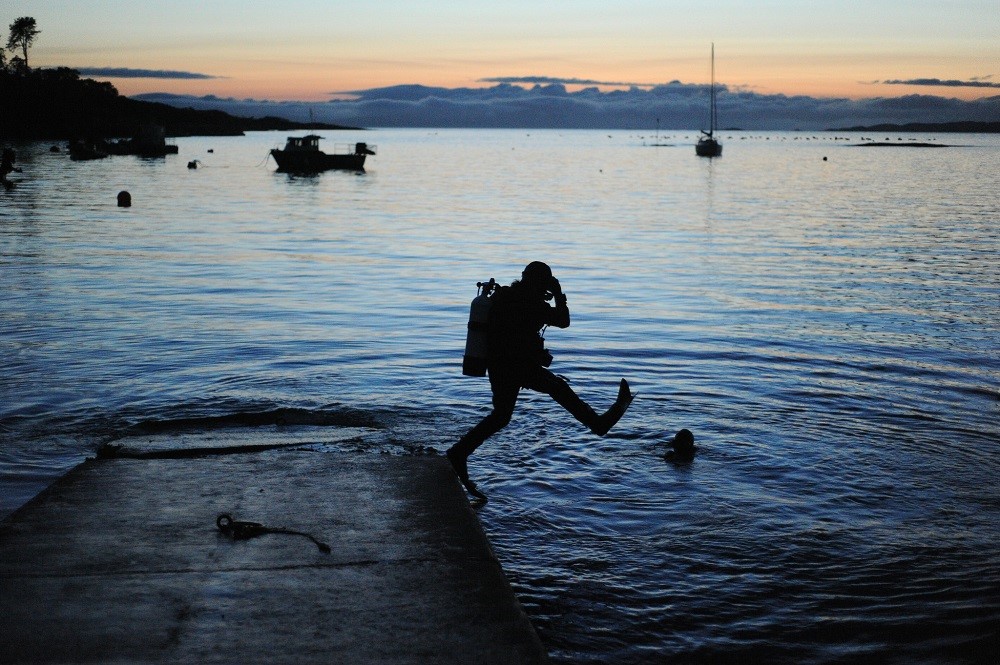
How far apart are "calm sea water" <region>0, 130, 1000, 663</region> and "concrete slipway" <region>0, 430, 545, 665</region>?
0.84 metres

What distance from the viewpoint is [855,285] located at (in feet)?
68.4

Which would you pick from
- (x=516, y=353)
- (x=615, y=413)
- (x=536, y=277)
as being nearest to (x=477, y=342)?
(x=516, y=353)

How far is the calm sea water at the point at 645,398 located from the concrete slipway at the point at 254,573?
836 millimetres

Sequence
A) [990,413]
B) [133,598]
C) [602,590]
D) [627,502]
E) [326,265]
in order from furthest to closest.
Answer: [326,265] → [990,413] → [627,502] → [602,590] → [133,598]

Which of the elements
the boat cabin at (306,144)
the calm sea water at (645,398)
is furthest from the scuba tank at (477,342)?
the boat cabin at (306,144)

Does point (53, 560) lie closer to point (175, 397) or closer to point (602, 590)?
point (602, 590)

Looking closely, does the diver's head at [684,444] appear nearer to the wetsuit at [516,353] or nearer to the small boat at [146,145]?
the wetsuit at [516,353]

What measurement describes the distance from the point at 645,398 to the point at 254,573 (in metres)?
7.11

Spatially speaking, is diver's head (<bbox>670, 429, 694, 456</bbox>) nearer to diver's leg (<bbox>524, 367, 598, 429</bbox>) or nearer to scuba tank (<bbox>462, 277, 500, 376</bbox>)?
diver's leg (<bbox>524, 367, 598, 429</bbox>)

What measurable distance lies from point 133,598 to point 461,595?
5.14ft

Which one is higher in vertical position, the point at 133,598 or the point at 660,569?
the point at 133,598

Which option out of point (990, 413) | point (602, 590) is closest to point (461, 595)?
point (602, 590)

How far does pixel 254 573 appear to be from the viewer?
4.94 metres

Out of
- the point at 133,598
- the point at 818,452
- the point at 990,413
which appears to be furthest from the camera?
the point at 990,413
